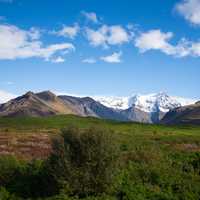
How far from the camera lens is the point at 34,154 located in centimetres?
4475

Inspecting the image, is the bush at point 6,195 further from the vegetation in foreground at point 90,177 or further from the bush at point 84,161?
the bush at point 84,161

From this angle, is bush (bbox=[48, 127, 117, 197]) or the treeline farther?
bush (bbox=[48, 127, 117, 197])

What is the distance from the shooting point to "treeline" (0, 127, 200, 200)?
2597 cm

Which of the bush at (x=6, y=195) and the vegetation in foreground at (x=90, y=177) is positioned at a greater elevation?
the vegetation in foreground at (x=90, y=177)

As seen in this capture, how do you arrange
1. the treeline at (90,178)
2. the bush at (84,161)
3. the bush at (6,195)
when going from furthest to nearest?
the bush at (84,161) → the treeline at (90,178) → the bush at (6,195)

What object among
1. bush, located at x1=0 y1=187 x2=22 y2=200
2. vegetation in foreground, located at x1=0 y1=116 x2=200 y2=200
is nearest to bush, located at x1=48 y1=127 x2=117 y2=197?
vegetation in foreground, located at x1=0 y1=116 x2=200 y2=200

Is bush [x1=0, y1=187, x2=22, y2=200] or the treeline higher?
the treeline

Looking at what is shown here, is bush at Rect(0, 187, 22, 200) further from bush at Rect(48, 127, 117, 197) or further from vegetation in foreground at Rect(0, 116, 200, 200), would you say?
bush at Rect(48, 127, 117, 197)

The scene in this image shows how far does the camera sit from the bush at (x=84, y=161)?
87.2 ft

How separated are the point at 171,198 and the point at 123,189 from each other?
298cm

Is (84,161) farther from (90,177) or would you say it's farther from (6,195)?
(6,195)

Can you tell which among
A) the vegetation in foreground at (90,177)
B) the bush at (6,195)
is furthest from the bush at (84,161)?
the bush at (6,195)

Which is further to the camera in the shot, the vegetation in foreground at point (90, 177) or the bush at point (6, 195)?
the vegetation in foreground at point (90, 177)

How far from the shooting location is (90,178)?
2677 centimetres
